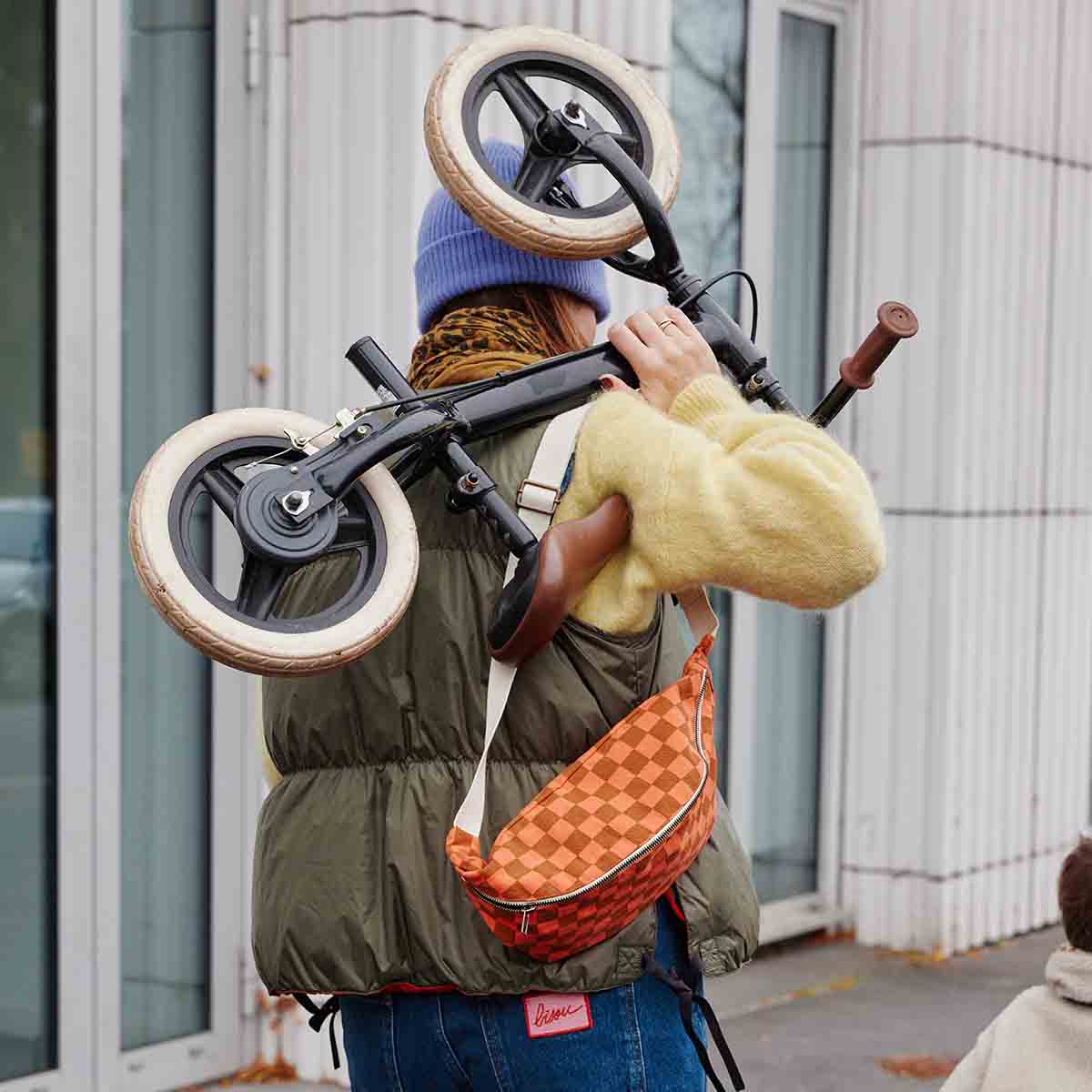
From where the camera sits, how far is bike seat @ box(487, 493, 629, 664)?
192cm

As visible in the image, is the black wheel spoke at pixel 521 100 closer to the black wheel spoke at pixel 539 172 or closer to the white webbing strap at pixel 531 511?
the black wheel spoke at pixel 539 172

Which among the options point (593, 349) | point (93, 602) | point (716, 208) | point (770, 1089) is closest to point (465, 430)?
point (593, 349)

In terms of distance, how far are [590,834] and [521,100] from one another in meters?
0.97

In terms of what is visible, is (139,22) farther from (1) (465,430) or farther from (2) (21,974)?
(1) (465,430)

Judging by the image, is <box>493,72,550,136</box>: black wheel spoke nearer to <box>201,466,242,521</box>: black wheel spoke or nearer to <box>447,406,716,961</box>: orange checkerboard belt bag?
<box>447,406,716,961</box>: orange checkerboard belt bag

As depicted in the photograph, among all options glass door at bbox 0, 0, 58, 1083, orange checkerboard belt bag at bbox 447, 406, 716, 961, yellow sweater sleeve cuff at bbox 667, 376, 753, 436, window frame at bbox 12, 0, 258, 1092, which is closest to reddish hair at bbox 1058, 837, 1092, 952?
orange checkerboard belt bag at bbox 447, 406, 716, 961

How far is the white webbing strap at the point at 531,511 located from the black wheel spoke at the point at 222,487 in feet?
1.05

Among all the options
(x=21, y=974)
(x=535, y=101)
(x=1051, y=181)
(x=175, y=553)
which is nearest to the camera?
(x=175, y=553)

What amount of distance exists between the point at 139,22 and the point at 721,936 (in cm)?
294

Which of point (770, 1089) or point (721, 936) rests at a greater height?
point (721, 936)

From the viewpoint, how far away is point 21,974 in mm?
4078

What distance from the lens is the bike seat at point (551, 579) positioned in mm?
1918

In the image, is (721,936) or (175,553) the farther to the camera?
(721,936)

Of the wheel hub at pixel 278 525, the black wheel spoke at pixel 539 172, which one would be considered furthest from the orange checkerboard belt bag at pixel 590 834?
the black wheel spoke at pixel 539 172
